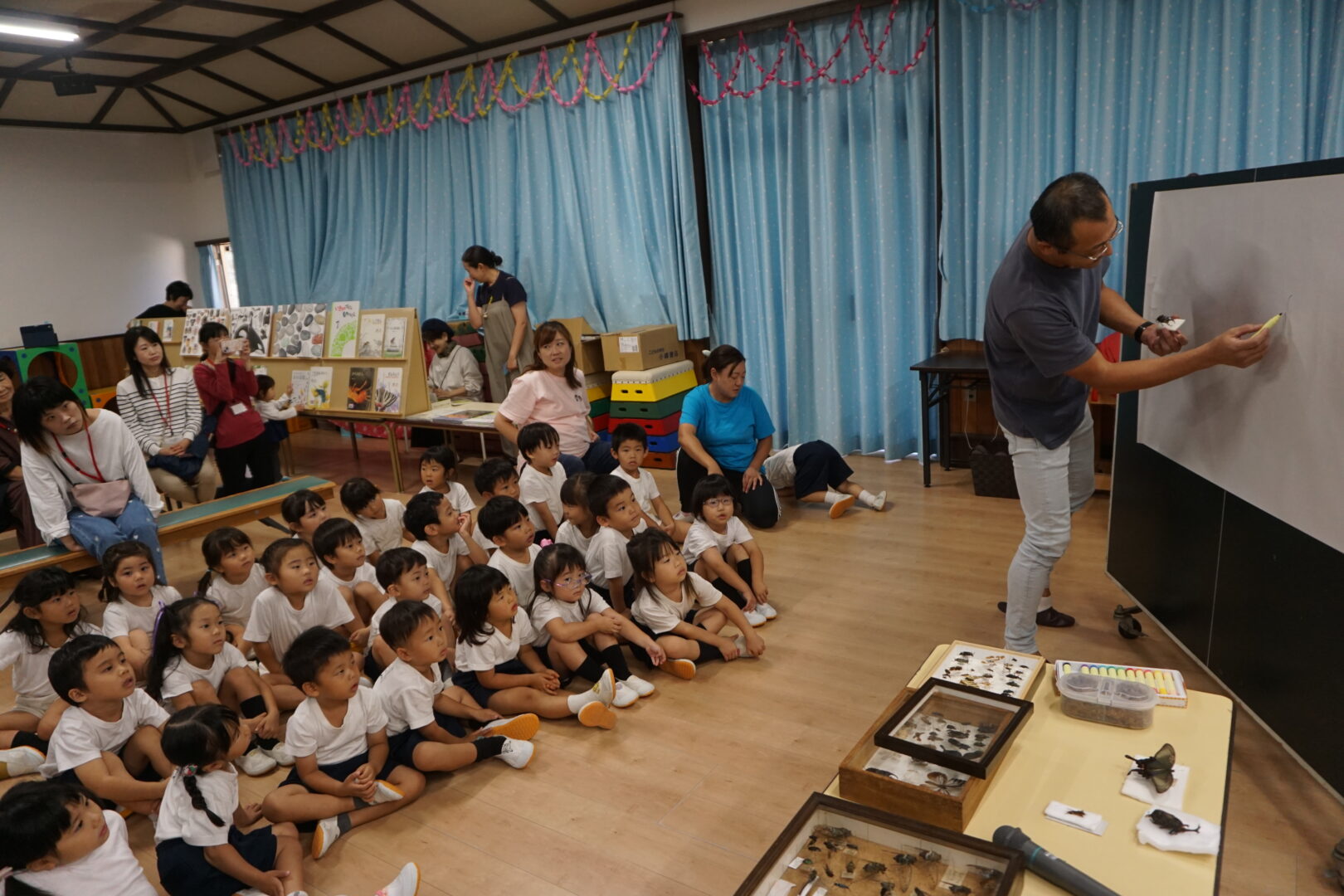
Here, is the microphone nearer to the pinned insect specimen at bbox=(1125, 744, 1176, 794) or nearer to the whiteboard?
the pinned insect specimen at bbox=(1125, 744, 1176, 794)

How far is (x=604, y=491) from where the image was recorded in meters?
3.26

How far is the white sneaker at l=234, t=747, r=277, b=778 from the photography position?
2654 mm

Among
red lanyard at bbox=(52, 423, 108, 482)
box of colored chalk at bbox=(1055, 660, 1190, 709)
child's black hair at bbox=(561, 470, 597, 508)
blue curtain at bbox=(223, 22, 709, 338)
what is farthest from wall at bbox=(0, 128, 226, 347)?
box of colored chalk at bbox=(1055, 660, 1190, 709)

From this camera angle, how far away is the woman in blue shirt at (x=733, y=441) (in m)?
4.29

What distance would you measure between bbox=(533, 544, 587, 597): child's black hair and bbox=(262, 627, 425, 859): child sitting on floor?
0.69 meters

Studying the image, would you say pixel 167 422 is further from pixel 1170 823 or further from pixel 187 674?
pixel 1170 823

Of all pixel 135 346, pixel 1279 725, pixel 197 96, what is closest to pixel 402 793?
pixel 1279 725

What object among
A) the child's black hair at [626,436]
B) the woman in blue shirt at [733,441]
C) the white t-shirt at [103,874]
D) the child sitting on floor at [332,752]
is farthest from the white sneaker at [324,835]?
the woman in blue shirt at [733,441]

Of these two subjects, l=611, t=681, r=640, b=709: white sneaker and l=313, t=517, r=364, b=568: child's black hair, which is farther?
l=313, t=517, r=364, b=568: child's black hair

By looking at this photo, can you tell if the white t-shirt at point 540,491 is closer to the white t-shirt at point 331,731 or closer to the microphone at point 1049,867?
the white t-shirt at point 331,731

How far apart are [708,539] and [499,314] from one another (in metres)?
2.91

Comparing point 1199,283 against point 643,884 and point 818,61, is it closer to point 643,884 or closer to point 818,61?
point 643,884

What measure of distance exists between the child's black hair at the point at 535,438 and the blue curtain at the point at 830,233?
219cm

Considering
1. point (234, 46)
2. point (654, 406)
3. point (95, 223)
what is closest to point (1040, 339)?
point (654, 406)
